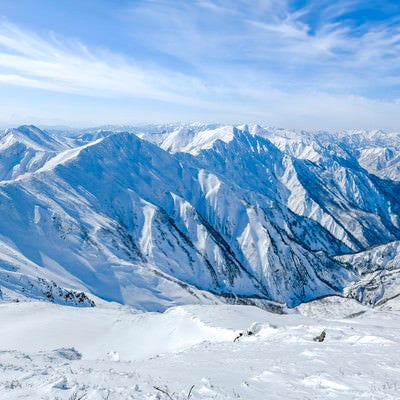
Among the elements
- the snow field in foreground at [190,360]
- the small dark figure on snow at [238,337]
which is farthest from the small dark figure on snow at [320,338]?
the small dark figure on snow at [238,337]

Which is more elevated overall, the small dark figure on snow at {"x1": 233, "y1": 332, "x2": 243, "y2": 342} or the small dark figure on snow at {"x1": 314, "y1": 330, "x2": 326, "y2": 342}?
the small dark figure on snow at {"x1": 314, "y1": 330, "x2": 326, "y2": 342}

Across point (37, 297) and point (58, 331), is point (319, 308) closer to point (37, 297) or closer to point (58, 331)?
point (37, 297)

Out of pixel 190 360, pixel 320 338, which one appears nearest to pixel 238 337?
pixel 320 338

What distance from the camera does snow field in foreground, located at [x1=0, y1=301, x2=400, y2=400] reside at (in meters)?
15.3

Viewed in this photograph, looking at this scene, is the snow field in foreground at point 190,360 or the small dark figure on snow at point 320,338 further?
the small dark figure on snow at point 320,338

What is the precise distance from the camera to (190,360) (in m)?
23.0

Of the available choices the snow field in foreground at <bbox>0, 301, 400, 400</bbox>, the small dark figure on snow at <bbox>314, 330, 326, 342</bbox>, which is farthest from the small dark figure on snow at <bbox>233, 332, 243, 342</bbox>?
the small dark figure on snow at <bbox>314, 330, 326, 342</bbox>

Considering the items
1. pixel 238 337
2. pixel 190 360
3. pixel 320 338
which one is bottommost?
pixel 238 337

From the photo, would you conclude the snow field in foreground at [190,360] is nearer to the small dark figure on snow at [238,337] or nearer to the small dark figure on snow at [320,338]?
the small dark figure on snow at [320,338]

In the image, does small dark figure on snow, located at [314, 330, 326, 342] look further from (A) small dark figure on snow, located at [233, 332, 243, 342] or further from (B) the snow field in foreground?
(A) small dark figure on snow, located at [233, 332, 243, 342]

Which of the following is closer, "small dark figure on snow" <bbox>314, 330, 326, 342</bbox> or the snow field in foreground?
the snow field in foreground

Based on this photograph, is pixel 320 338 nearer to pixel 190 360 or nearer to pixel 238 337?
pixel 238 337

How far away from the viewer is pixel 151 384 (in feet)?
53.0

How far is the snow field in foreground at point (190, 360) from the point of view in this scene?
15.3m
